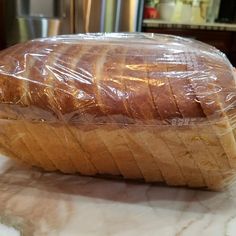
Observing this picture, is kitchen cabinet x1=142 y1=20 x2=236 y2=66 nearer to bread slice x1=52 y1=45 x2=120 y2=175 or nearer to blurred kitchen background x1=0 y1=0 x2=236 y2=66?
blurred kitchen background x1=0 y1=0 x2=236 y2=66

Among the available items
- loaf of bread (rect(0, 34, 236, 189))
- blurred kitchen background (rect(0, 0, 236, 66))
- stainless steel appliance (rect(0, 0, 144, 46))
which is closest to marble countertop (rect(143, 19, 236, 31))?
blurred kitchen background (rect(0, 0, 236, 66))

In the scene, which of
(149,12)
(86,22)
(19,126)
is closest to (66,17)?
(86,22)

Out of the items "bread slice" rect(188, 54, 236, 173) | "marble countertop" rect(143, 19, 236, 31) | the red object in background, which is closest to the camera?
"bread slice" rect(188, 54, 236, 173)

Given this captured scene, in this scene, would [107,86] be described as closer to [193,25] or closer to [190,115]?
[190,115]

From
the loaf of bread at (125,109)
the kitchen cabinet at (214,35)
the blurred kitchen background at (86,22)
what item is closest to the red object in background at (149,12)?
the blurred kitchen background at (86,22)

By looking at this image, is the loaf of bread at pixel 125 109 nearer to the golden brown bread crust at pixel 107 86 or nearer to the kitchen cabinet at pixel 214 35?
the golden brown bread crust at pixel 107 86

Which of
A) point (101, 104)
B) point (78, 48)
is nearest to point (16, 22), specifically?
point (78, 48)
